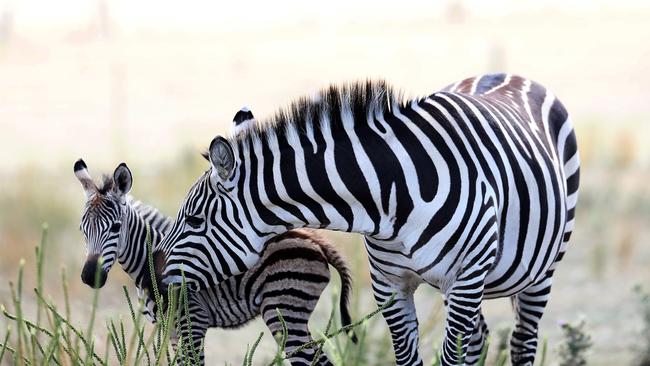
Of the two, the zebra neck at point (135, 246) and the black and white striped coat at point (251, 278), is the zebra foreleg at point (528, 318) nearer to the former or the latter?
the black and white striped coat at point (251, 278)

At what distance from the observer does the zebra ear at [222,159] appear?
4.76 m

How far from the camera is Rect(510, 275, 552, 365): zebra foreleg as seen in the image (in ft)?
20.5

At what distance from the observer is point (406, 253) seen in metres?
5.00

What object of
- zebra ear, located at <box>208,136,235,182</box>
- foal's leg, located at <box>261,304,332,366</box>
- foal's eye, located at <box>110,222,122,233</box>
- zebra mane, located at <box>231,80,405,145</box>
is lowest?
foal's leg, located at <box>261,304,332,366</box>

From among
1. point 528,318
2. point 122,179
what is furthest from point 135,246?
point 528,318

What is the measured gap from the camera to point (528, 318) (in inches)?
251

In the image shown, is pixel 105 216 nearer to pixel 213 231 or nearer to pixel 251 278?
pixel 213 231

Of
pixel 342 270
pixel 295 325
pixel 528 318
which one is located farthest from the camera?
pixel 528 318

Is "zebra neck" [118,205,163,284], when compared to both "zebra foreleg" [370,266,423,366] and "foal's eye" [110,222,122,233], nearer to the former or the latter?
"foal's eye" [110,222,122,233]

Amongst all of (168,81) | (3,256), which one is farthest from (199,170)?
(168,81)

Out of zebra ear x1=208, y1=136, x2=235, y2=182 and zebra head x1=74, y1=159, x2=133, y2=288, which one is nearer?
zebra ear x1=208, y1=136, x2=235, y2=182

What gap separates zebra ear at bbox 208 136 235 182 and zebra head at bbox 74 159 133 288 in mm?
657

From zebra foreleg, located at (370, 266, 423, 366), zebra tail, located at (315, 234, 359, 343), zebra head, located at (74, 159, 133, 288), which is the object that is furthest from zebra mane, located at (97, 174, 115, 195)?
zebra foreleg, located at (370, 266, 423, 366)

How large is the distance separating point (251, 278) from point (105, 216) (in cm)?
82
